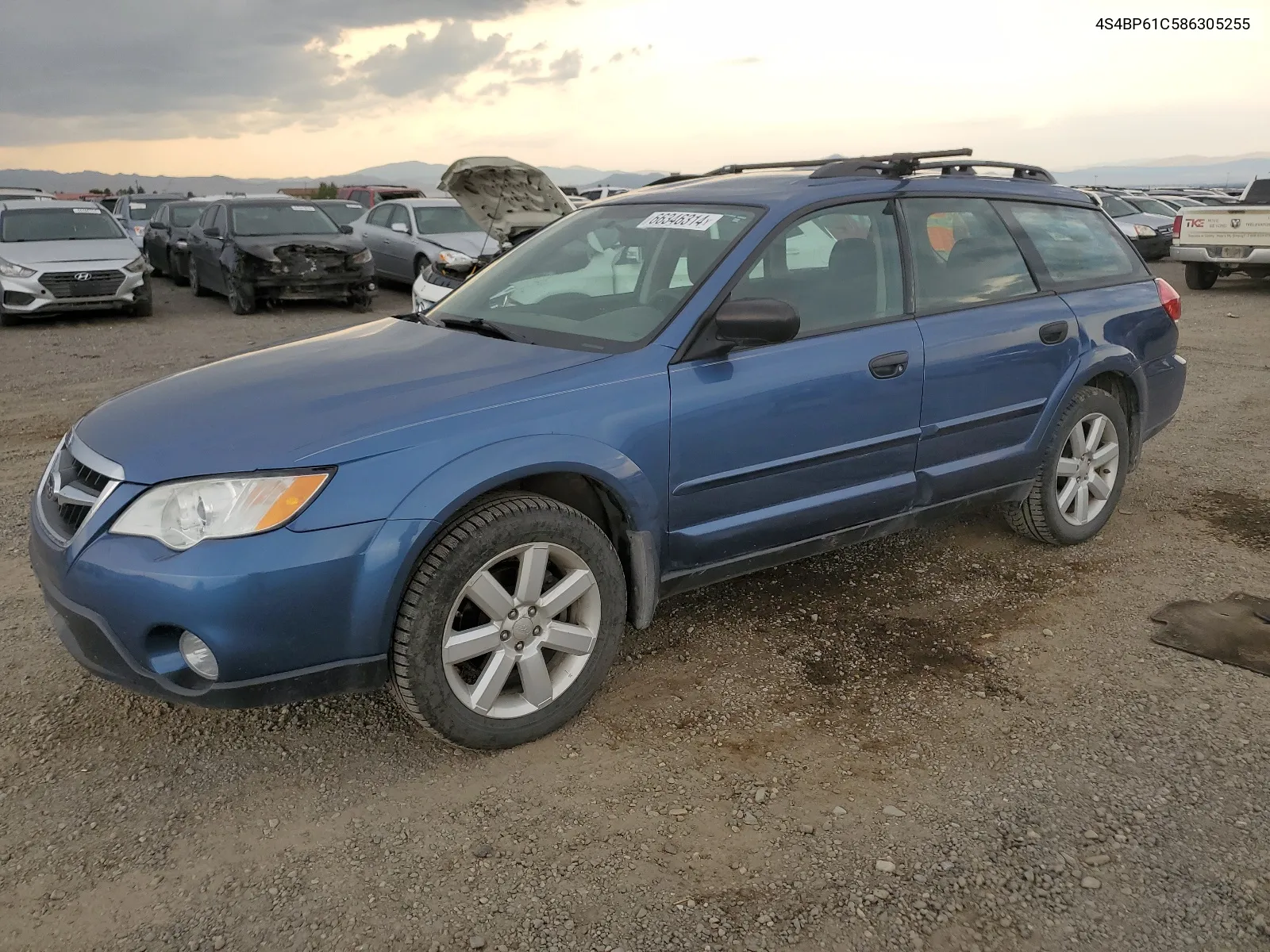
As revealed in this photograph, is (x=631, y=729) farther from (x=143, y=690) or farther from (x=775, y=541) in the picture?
(x=143, y=690)

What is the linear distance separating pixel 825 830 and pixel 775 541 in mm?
1116

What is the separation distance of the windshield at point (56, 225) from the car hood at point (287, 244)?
1.63 meters

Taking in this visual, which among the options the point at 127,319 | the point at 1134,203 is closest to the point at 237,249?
the point at 127,319

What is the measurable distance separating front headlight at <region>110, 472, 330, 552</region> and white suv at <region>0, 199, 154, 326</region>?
36.4 ft

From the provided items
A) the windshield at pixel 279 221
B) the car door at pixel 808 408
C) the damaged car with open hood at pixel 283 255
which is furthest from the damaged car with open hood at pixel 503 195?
the car door at pixel 808 408

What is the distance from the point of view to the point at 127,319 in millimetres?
13031

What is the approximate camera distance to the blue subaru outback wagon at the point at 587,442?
2619 mm

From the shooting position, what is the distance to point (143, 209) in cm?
2141

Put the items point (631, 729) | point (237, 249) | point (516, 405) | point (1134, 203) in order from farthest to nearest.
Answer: point (1134, 203) < point (237, 249) < point (631, 729) < point (516, 405)

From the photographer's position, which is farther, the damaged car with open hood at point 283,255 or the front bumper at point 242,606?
the damaged car with open hood at point 283,255

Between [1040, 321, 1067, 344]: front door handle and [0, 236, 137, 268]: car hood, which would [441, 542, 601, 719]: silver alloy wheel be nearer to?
[1040, 321, 1067, 344]: front door handle

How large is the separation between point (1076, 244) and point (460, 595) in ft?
10.8

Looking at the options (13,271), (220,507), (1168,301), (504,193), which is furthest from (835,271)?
(13,271)

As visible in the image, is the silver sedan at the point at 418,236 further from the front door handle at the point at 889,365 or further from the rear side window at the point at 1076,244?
the front door handle at the point at 889,365
